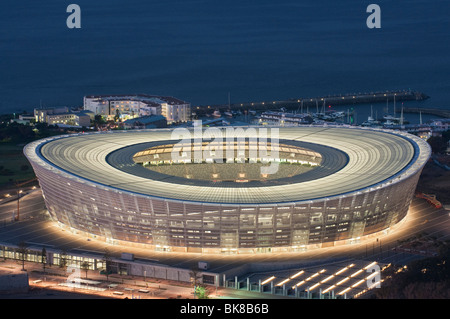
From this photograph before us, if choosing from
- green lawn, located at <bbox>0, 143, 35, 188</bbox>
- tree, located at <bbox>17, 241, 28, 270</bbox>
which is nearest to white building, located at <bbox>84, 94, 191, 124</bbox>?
green lawn, located at <bbox>0, 143, 35, 188</bbox>

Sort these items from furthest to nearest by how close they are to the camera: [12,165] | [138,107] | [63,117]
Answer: [138,107], [63,117], [12,165]

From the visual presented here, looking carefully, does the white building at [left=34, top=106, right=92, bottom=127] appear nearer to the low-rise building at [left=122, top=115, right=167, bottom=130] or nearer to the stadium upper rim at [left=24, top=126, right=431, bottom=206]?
the low-rise building at [left=122, top=115, right=167, bottom=130]

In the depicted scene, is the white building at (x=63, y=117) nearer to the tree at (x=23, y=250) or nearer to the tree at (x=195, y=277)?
Result: the tree at (x=23, y=250)

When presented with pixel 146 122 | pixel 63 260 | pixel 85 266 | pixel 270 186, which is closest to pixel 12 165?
pixel 146 122

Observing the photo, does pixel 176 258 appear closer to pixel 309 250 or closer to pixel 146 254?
pixel 146 254

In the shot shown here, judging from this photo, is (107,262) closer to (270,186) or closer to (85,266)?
(85,266)
